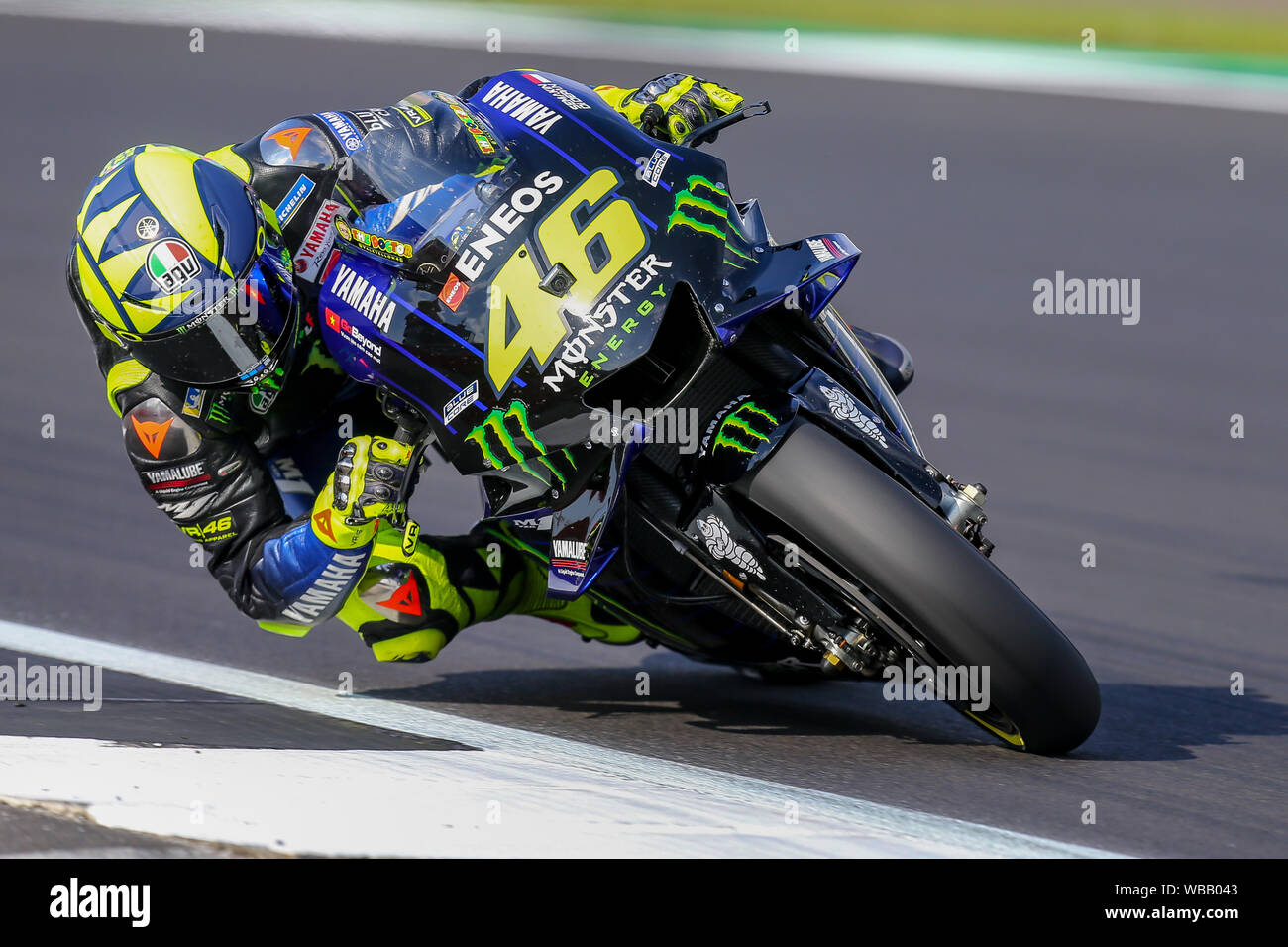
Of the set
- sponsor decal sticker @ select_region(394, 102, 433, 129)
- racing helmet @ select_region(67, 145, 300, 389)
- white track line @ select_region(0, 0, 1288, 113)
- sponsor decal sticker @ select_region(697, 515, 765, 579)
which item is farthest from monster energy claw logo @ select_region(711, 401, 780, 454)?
white track line @ select_region(0, 0, 1288, 113)

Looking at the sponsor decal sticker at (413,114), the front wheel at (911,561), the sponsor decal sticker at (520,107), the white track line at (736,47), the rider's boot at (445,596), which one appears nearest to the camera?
the front wheel at (911,561)

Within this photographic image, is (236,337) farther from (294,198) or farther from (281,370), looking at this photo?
(294,198)

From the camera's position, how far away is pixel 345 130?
155 inches

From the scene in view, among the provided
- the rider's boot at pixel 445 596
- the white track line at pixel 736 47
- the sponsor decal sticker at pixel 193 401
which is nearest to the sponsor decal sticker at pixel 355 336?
the sponsor decal sticker at pixel 193 401

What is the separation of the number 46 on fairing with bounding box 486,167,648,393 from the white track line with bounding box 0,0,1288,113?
882cm

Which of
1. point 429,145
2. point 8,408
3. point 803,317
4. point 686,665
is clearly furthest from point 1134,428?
point 8,408

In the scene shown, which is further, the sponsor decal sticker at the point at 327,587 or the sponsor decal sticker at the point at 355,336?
the sponsor decal sticker at the point at 327,587

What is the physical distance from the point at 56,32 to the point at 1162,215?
359 inches

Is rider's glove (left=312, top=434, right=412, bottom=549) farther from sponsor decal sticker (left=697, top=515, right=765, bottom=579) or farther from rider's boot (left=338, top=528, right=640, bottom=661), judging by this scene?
sponsor decal sticker (left=697, top=515, right=765, bottom=579)

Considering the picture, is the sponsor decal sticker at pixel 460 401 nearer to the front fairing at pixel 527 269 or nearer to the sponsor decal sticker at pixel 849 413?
the front fairing at pixel 527 269

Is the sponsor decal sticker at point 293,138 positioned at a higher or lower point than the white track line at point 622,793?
higher

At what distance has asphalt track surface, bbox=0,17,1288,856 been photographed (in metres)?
3.90

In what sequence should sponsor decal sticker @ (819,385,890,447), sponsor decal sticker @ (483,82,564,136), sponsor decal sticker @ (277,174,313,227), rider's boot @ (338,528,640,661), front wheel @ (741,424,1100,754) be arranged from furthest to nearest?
rider's boot @ (338,528,640,661)
sponsor decal sticker @ (277,174,313,227)
sponsor decal sticker @ (483,82,564,136)
sponsor decal sticker @ (819,385,890,447)
front wheel @ (741,424,1100,754)

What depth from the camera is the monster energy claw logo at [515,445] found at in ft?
11.2
